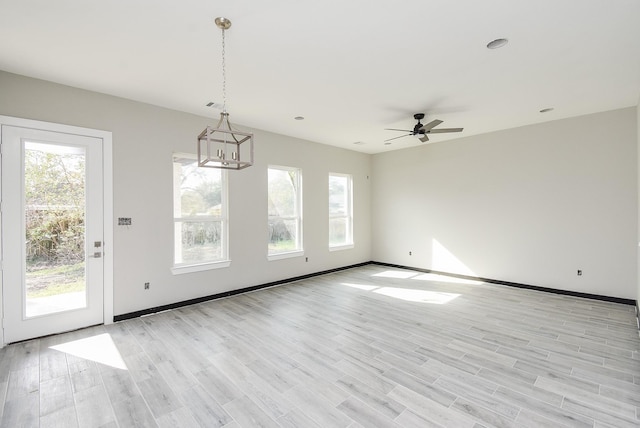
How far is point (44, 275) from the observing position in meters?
3.46

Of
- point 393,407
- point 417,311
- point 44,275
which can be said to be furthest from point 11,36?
point 417,311

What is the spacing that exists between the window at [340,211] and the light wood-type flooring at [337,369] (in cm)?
278

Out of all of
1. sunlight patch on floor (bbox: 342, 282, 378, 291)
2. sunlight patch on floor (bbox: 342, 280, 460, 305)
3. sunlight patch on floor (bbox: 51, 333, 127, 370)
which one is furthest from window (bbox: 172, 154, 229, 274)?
sunlight patch on floor (bbox: 342, 280, 460, 305)

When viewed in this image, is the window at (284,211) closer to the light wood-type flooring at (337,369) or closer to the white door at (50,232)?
the light wood-type flooring at (337,369)

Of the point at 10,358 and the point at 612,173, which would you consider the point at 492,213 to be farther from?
the point at 10,358

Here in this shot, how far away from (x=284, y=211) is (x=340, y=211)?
1793mm

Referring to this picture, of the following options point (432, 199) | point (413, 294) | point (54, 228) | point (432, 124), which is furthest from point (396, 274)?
point (54, 228)

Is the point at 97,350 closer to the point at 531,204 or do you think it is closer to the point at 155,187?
the point at 155,187

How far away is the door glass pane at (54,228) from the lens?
3373 millimetres

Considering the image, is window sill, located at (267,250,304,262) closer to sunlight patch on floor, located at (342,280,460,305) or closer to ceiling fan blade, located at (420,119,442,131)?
sunlight patch on floor, located at (342,280,460,305)

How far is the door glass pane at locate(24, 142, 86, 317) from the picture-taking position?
133 inches

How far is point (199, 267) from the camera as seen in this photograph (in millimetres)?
4676

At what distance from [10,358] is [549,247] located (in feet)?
24.2

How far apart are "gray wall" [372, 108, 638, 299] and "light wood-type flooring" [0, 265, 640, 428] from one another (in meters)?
0.89
